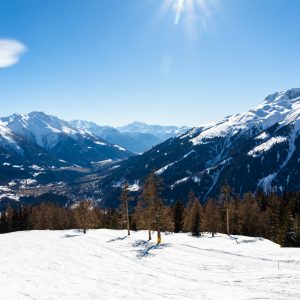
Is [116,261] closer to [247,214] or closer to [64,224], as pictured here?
[247,214]

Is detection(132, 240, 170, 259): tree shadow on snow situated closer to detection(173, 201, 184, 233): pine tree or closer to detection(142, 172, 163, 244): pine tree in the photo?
detection(142, 172, 163, 244): pine tree

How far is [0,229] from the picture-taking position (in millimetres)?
144500

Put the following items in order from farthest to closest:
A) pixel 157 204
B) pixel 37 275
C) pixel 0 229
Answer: pixel 0 229
pixel 157 204
pixel 37 275

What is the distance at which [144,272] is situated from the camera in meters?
37.1

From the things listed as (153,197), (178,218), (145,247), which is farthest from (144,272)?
(178,218)

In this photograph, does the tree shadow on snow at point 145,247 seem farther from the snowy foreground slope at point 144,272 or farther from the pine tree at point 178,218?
the pine tree at point 178,218

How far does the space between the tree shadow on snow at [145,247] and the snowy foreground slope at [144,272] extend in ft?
0.43

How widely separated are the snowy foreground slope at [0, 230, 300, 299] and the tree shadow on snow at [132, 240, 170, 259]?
0.43 feet

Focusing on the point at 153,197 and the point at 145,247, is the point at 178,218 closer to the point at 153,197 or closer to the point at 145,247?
the point at 153,197

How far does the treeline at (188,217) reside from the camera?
219 feet

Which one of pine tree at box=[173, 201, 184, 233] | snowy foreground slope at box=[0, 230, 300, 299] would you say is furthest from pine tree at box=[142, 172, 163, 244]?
pine tree at box=[173, 201, 184, 233]

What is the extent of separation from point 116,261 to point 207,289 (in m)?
15.7

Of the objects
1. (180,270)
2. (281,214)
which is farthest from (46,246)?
(281,214)

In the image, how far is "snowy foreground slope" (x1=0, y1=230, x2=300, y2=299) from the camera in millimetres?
28356
